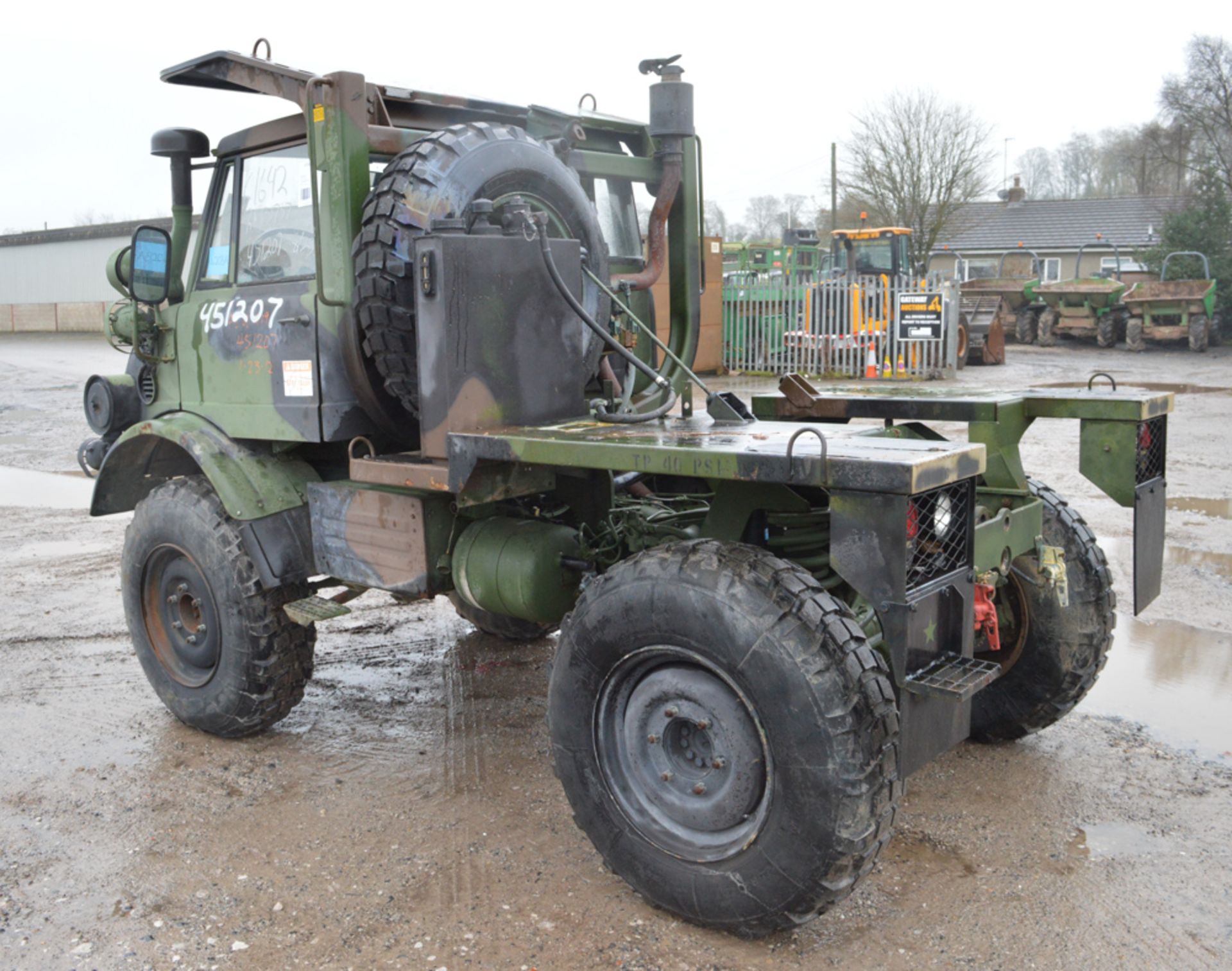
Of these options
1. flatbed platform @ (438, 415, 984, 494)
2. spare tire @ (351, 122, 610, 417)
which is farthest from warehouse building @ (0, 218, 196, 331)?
flatbed platform @ (438, 415, 984, 494)

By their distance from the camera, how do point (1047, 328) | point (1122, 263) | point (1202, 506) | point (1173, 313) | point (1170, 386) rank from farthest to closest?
point (1122, 263) → point (1047, 328) → point (1173, 313) → point (1170, 386) → point (1202, 506)

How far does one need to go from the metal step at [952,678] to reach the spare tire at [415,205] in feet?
5.76

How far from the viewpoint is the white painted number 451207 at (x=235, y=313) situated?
4.67m

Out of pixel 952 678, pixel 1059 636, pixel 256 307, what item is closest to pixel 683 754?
pixel 952 678

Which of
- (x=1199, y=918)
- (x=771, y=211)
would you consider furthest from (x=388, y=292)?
(x=771, y=211)

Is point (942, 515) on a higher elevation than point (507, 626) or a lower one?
higher

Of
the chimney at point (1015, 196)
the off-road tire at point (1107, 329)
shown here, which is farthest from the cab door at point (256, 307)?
the chimney at point (1015, 196)

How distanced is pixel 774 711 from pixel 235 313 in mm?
2950

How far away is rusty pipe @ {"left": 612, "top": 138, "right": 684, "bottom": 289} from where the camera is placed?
5.25 metres

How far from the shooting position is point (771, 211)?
80188 millimetres

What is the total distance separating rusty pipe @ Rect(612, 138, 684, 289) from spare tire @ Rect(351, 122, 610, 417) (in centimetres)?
76

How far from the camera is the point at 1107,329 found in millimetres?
26781

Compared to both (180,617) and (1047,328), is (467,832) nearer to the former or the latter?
(180,617)

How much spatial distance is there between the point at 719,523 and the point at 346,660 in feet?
9.79
